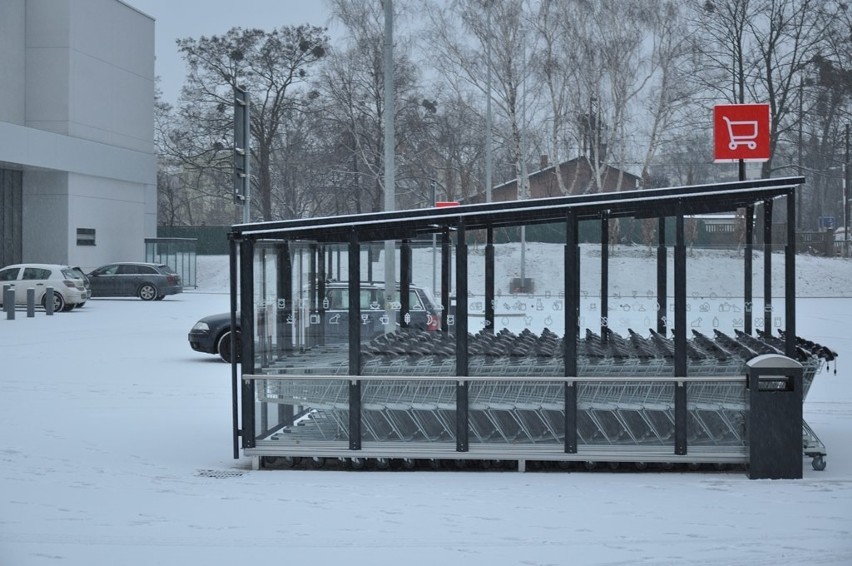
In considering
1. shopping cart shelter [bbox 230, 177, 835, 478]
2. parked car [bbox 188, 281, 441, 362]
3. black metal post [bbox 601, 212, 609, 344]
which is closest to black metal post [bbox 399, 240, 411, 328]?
parked car [bbox 188, 281, 441, 362]

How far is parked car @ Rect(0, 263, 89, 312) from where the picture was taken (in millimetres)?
34625

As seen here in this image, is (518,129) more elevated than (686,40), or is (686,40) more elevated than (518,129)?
(686,40)

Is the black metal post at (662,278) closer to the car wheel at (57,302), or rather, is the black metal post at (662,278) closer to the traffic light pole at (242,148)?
the traffic light pole at (242,148)

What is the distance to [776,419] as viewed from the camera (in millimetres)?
9266

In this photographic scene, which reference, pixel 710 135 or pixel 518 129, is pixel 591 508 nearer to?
pixel 518 129

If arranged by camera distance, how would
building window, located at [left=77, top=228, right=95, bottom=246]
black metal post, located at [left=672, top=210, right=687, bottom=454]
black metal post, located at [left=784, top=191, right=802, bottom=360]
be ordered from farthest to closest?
1. building window, located at [left=77, top=228, right=95, bottom=246]
2. black metal post, located at [left=672, top=210, right=687, bottom=454]
3. black metal post, located at [left=784, top=191, right=802, bottom=360]

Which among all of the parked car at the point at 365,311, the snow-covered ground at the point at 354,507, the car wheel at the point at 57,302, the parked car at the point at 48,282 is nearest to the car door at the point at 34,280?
the parked car at the point at 48,282

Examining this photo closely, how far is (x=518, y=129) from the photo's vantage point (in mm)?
44500

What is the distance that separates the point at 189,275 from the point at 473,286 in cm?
4584

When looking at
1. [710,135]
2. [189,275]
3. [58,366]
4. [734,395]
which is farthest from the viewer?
[189,275]

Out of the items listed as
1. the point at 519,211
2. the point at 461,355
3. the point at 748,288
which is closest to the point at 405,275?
the point at 461,355

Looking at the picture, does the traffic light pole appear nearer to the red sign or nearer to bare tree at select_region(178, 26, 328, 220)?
the red sign

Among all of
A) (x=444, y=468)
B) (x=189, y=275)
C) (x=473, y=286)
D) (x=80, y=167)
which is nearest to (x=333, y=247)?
(x=473, y=286)

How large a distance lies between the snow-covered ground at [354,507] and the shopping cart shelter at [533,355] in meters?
0.24
